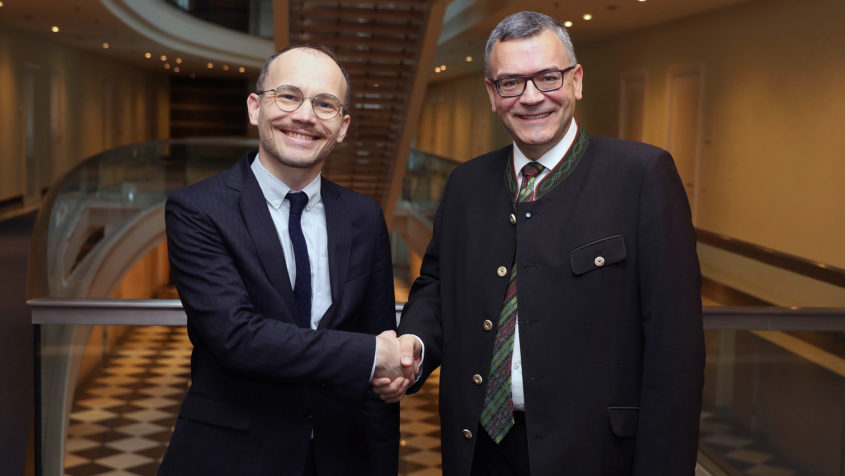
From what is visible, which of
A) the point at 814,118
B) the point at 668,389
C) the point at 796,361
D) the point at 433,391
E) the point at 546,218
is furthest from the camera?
the point at 814,118

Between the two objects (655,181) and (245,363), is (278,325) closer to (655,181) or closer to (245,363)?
(245,363)

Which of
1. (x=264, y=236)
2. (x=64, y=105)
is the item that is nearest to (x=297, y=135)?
(x=264, y=236)

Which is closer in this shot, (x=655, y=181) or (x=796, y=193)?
(x=655, y=181)

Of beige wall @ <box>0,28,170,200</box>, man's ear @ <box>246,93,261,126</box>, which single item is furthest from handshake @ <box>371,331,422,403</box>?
beige wall @ <box>0,28,170,200</box>

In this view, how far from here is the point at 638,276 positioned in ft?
6.31

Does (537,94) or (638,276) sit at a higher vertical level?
(537,94)

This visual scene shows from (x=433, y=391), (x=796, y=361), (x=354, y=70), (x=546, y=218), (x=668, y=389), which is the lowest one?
(x=433, y=391)

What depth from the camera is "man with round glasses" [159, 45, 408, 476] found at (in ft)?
6.31

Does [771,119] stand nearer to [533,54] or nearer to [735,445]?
[735,445]

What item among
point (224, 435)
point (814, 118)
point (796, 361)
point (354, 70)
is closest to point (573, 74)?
point (224, 435)

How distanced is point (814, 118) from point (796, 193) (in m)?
0.86

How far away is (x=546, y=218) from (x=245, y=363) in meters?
0.75

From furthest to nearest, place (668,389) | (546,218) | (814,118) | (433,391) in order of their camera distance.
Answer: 1. (814,118)
2. (433,391)
3. (546,218)
4. (668,389)

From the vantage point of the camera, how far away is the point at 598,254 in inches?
75.9
